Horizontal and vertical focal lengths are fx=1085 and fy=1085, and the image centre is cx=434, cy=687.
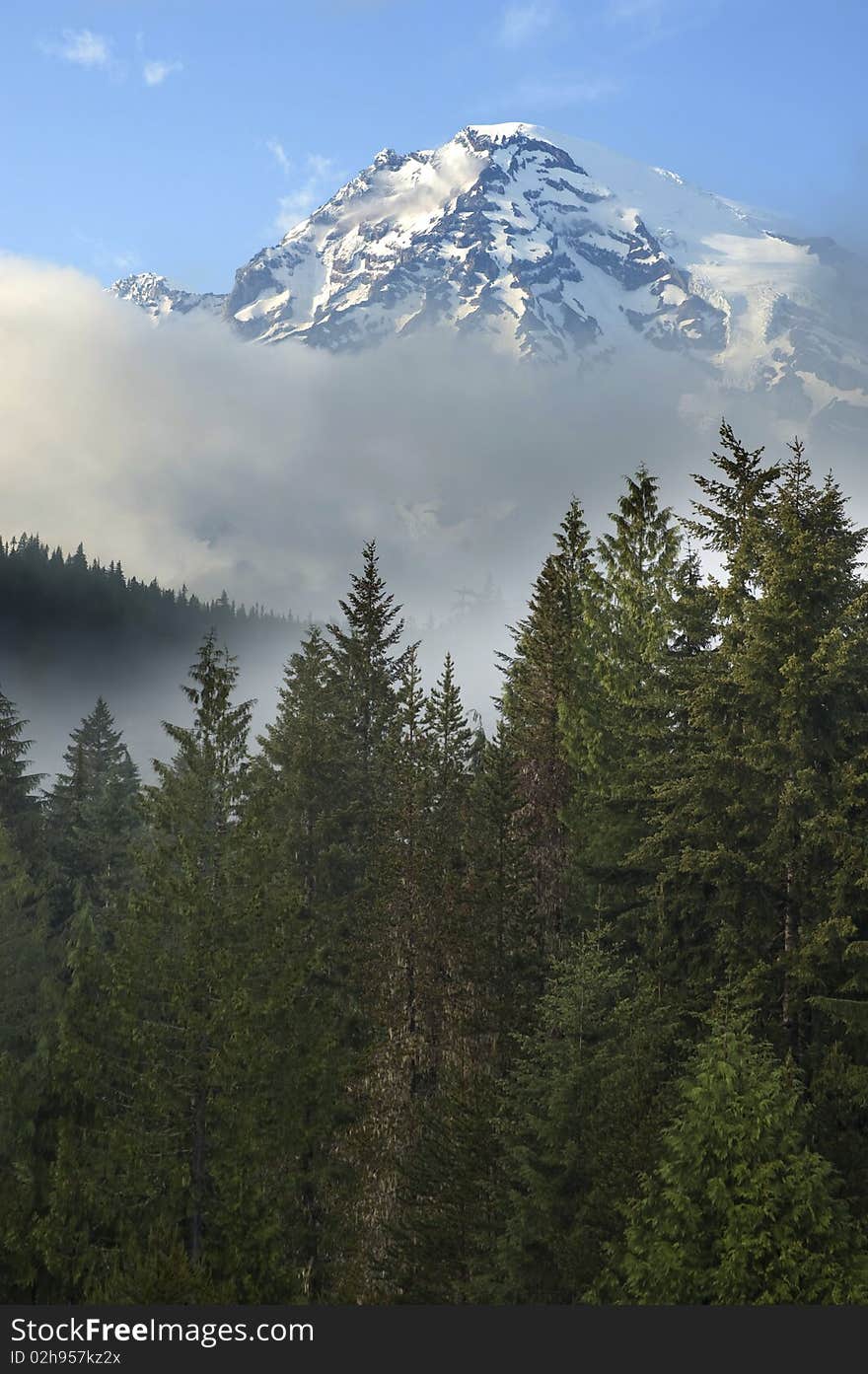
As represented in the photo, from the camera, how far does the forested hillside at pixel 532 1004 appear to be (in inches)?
746

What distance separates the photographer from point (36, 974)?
123 feet

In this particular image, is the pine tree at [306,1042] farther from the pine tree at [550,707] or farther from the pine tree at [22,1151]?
the pine tree at [550,707]

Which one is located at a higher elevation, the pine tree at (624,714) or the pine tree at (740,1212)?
the pine tree at (624,714)

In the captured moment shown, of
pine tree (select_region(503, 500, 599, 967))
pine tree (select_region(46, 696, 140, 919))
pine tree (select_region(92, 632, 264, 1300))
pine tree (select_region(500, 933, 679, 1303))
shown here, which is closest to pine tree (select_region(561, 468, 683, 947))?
pine tree (select_region(503, 500, 599, 967))

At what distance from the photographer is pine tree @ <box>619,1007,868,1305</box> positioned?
16469 millimetres

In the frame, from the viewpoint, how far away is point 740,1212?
17.1 metres

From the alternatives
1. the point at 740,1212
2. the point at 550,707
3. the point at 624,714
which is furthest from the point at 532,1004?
the point at 740,1212

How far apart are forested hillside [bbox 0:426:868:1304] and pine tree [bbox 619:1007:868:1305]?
8 centimetres

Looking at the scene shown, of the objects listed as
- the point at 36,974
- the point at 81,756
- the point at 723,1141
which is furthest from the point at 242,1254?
the point at 81,756

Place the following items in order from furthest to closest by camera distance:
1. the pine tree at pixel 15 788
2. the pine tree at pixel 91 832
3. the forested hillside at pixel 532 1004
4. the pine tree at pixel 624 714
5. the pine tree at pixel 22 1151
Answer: the pine tree at pixel 91 832 → the pine tree at pixel 15 788 → the pine tree at pixel 624 714 → the pine tree at pixel 22 1151 → the forested hillside at pixel 532 1004

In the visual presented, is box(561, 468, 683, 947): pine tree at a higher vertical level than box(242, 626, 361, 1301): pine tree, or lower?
higher

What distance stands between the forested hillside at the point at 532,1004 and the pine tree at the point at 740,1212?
0.08 metres

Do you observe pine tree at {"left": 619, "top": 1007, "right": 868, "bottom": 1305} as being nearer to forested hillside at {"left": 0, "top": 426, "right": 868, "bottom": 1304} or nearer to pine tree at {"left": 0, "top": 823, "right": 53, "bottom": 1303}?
forested hillside at {"left": 0, "top": 426, "right": 868, "bottom": 1304}

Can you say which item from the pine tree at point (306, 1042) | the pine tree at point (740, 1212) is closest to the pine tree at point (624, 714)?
the pine tree at point (740, 1212)
